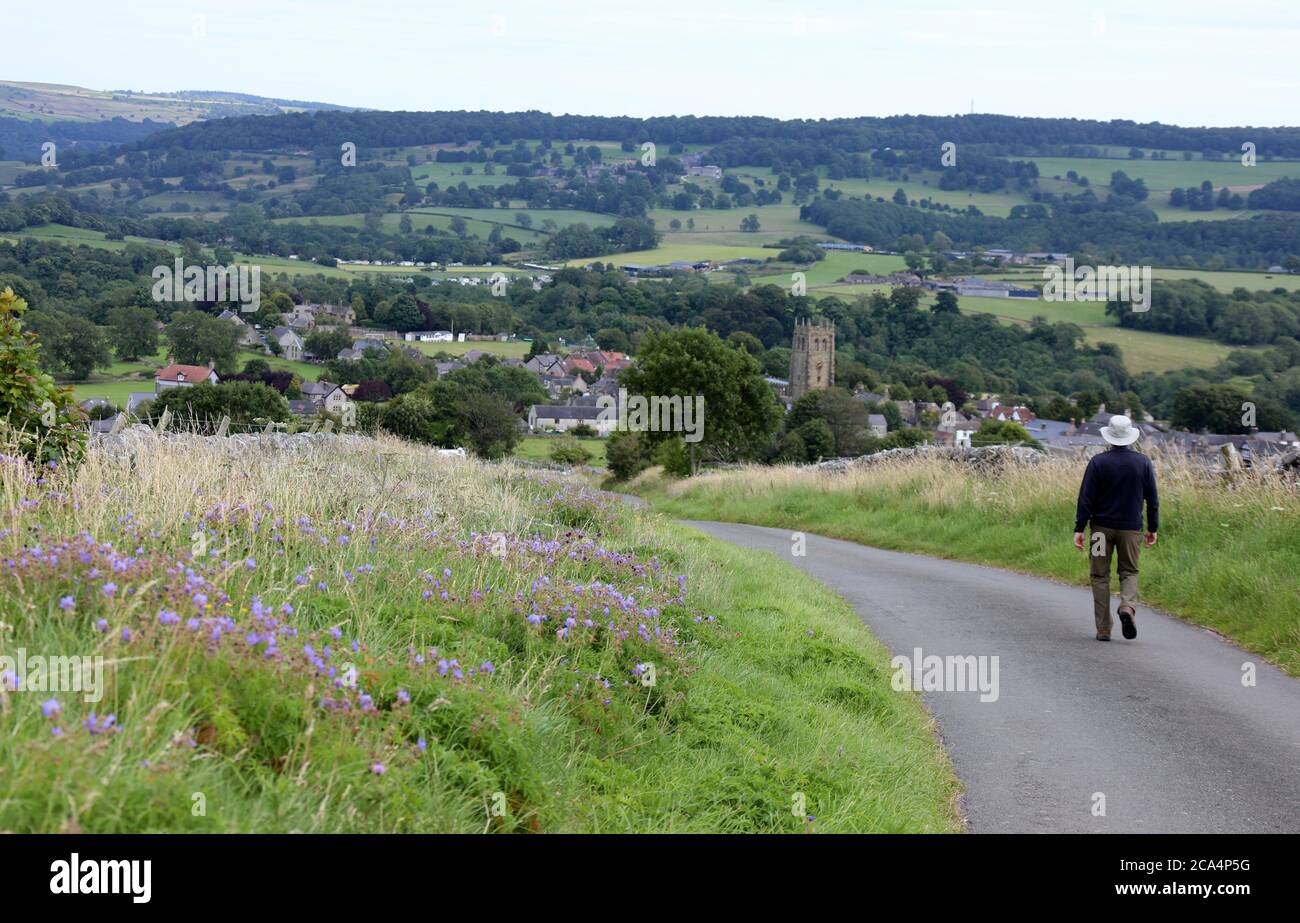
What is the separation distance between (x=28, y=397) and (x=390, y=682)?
627cm

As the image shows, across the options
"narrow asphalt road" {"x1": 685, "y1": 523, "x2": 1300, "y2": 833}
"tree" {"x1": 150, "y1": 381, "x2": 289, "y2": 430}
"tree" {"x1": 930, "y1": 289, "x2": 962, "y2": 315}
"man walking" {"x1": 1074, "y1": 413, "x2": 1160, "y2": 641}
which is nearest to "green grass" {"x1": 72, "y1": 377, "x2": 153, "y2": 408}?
"tree" {"x1": 150, "y1": 381, "x2": 289, "y2": 430}

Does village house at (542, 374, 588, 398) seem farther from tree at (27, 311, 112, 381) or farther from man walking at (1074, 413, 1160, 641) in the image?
man walking at (1074, 413, 1160, 641)

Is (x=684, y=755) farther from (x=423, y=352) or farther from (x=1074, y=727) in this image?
(x=423, y=352)

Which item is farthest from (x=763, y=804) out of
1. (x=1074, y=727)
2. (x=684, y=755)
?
(x=1074, y=727)

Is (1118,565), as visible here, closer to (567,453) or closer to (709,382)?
(709,382)

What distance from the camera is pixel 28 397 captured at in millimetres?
9555

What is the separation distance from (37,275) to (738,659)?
324 feet

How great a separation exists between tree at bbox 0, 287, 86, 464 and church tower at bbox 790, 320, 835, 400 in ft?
389

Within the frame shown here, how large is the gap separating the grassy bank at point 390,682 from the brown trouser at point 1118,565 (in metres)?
2.40

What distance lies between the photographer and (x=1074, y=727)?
786 cm

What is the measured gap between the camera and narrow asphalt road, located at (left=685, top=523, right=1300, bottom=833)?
20.5ft

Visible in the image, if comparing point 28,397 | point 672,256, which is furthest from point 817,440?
point 672,256

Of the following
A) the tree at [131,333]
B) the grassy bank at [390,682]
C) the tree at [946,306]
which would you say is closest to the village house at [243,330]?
the tree at [131,333]

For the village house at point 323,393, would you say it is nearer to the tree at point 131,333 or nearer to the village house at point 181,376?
the village house at point 181,376
